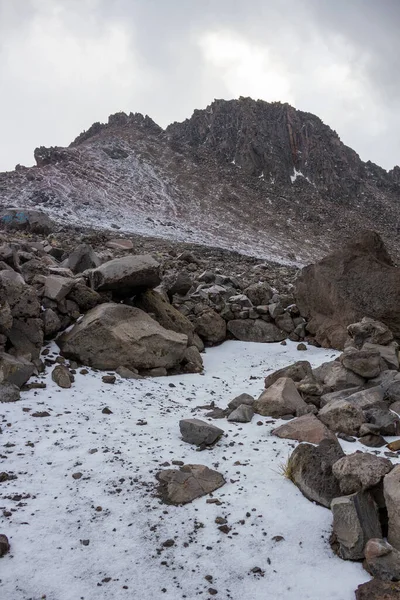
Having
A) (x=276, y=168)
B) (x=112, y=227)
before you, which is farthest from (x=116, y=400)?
(x=276, y=168)

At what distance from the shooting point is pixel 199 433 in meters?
5.75

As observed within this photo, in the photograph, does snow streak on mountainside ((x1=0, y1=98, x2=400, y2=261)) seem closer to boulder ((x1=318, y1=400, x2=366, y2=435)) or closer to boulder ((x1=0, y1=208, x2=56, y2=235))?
boulder ((x1=0, y1=208, x2=56, y2=235))

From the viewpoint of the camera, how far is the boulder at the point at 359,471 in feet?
13.2

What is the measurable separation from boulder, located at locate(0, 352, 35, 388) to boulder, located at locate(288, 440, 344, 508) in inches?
161

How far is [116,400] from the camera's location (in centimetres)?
699

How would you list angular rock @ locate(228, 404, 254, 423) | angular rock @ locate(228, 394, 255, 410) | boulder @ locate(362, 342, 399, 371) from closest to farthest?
angular rock @ locate(228, 404, 254, 423)
angular rock @ locate(228, 394, 255, 410)
boulder @ locate(362, 342, 399, 371)

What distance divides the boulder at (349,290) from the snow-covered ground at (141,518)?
15.7ft

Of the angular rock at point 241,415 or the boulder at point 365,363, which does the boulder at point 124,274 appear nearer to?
the angular rock at point 241,415

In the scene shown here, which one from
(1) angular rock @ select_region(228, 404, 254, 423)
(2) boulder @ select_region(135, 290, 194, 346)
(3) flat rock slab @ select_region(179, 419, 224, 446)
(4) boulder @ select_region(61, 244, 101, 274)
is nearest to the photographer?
(3) flat rock slab @ select_region(179, 419, 224, 446)

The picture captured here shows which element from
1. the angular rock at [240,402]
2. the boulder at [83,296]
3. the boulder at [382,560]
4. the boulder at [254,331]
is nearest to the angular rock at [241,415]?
the angular rock at [240,402]

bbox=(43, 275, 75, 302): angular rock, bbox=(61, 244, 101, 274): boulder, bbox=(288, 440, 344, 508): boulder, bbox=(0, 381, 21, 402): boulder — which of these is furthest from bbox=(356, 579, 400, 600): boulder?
bbox=(61, 244, 101, 274): boulder

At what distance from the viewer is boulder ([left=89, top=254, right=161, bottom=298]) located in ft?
29.9

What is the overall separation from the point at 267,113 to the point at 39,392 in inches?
2899

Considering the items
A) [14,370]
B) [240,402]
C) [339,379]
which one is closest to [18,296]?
[14,370]
